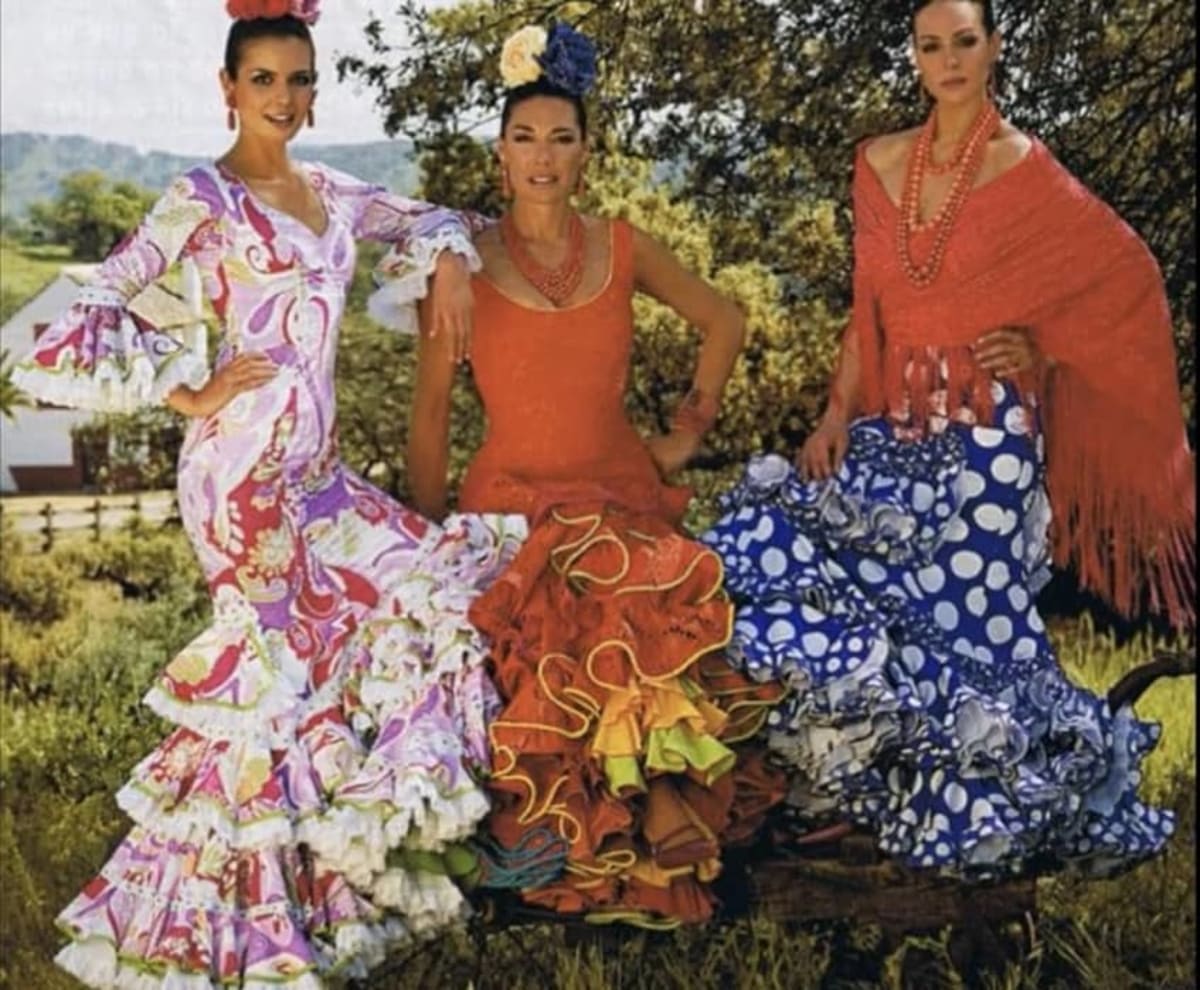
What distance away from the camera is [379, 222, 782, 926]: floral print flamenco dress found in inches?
130

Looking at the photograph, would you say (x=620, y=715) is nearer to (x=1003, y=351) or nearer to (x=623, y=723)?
(x=623, y=723)

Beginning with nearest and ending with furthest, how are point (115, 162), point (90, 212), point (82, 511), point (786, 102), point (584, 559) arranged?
point (584, 559) < point (786, 102) < point (115, 162) < point (90, 212) < point (82, 511)

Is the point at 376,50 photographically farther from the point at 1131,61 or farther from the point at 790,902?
the point at 790,902

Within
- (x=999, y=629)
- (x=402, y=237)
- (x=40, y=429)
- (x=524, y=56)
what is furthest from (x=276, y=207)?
(x=40, y=429)

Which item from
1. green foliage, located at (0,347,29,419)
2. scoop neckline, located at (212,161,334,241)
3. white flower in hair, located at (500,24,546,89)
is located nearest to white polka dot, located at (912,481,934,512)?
white flower in hair, located at (500,24,546,89)

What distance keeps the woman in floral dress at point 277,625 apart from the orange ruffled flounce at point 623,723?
0.08 metres

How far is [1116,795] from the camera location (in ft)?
11.8

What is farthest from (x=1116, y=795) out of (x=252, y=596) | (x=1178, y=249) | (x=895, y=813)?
(x=1178, y=249)

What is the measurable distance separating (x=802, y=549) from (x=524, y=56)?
0.90 m

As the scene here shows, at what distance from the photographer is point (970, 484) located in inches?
142

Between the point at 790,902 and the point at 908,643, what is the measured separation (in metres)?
0.44

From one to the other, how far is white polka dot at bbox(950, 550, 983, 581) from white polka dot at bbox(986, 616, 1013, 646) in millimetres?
77

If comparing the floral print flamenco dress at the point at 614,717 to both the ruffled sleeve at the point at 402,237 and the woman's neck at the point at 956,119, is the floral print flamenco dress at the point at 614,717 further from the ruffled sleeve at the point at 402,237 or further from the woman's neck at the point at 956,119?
the woman's neck at the point at 956,119

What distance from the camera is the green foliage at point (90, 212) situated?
17.9 feet
